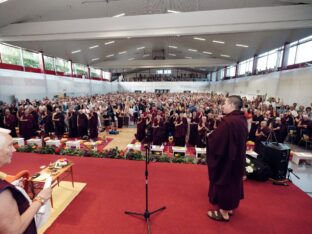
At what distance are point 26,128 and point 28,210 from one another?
8829 mm

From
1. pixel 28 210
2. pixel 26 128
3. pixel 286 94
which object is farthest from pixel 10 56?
pixel 286 94

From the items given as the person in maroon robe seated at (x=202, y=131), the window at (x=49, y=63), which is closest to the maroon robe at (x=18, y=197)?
the person in maroon robe seated at (x=202, y=131)

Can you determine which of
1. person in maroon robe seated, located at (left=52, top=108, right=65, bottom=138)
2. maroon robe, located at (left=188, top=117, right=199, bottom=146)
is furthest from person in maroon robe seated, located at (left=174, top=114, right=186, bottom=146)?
person in maroon robe seated, located at (left=52, top=108, right=65, bottom=138)

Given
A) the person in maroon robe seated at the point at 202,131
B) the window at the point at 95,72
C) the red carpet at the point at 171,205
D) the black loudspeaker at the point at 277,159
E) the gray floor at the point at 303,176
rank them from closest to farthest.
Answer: the red carpet at the point at 171,205 → the black loudspeaker at the point at 277,159 → the gray floor at the point at 303,176 → the person in maroon robe seated at the point at 202,131 → the window at the point at 95,72

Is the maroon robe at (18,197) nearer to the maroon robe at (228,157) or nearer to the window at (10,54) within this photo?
the maroon robe at (228,157)

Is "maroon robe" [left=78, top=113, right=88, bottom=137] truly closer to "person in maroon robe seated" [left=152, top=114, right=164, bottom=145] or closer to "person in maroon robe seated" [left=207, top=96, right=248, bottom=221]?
"person in maroon robe seated" [left=152, top=114, right=164, bottom=145]

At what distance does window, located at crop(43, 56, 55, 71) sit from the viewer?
1673 cm

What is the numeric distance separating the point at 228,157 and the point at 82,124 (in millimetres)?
7602

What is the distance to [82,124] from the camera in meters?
8.47

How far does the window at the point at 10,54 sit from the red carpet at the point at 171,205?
11887 millimetres

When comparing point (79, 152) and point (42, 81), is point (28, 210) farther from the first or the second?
point (42, 81)

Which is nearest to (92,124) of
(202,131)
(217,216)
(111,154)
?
(111,154)

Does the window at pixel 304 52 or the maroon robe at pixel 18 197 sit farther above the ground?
the window at pixel 304 52

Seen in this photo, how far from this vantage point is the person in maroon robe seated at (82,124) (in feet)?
27.5
